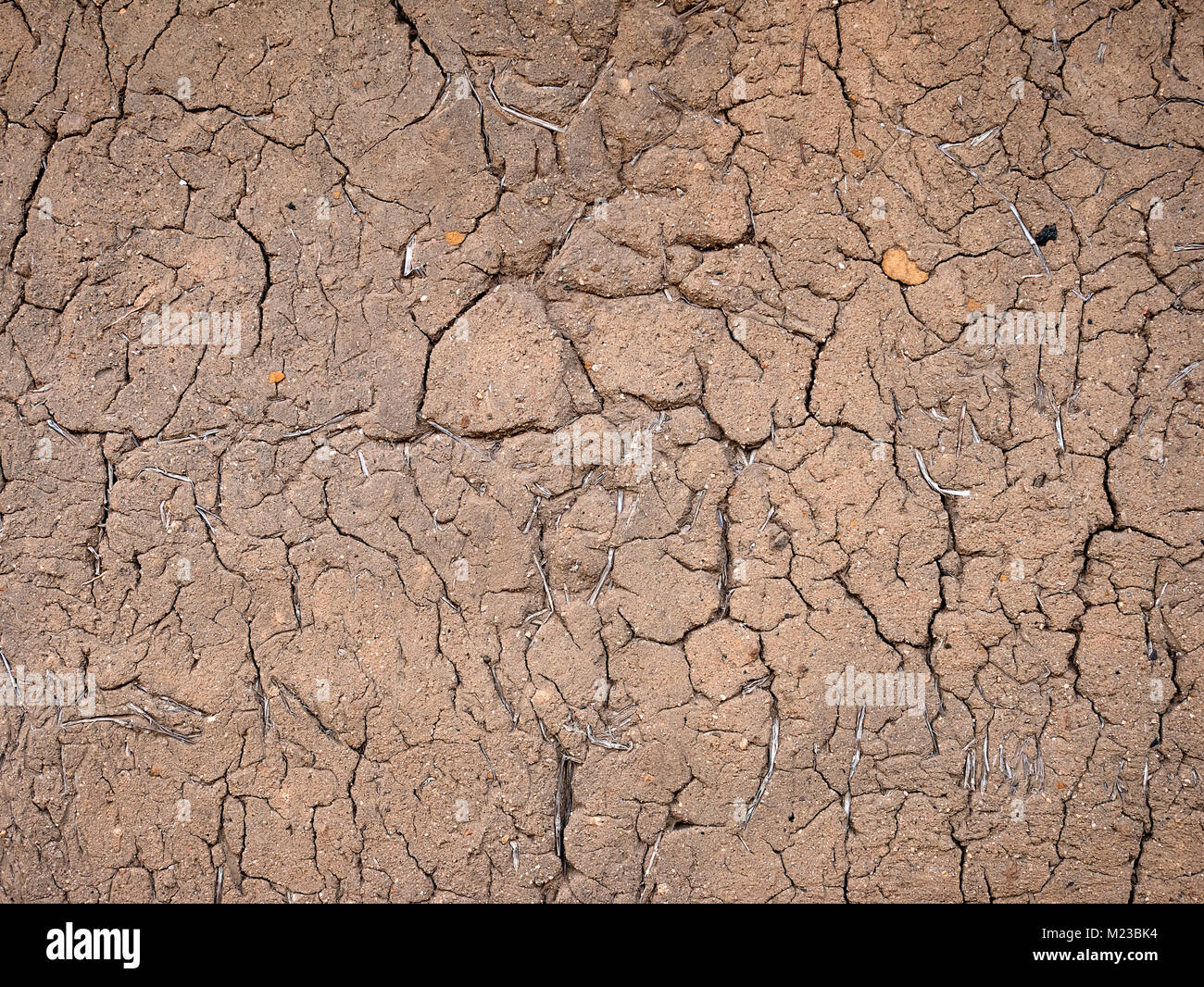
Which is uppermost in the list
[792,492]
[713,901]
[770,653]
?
[792,492]

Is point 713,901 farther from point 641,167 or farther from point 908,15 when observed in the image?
point 908,15

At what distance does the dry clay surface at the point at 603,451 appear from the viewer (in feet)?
7.66

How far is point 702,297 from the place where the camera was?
2395 mm

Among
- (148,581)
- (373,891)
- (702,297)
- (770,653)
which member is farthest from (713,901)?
(148,581)

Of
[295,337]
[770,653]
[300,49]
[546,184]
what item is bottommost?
[770,653]

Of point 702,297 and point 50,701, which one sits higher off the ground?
point 702,297

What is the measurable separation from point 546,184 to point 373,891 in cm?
218

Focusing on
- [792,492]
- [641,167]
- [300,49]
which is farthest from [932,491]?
[300,49]

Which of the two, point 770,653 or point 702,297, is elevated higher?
A: point 702,297

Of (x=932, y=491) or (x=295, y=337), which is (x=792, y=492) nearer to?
(x=932, y=491)

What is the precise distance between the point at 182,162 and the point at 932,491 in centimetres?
248

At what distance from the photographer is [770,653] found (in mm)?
2367

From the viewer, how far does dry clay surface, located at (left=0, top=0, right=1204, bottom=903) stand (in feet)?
7.66

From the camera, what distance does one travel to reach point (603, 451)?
2.39m
